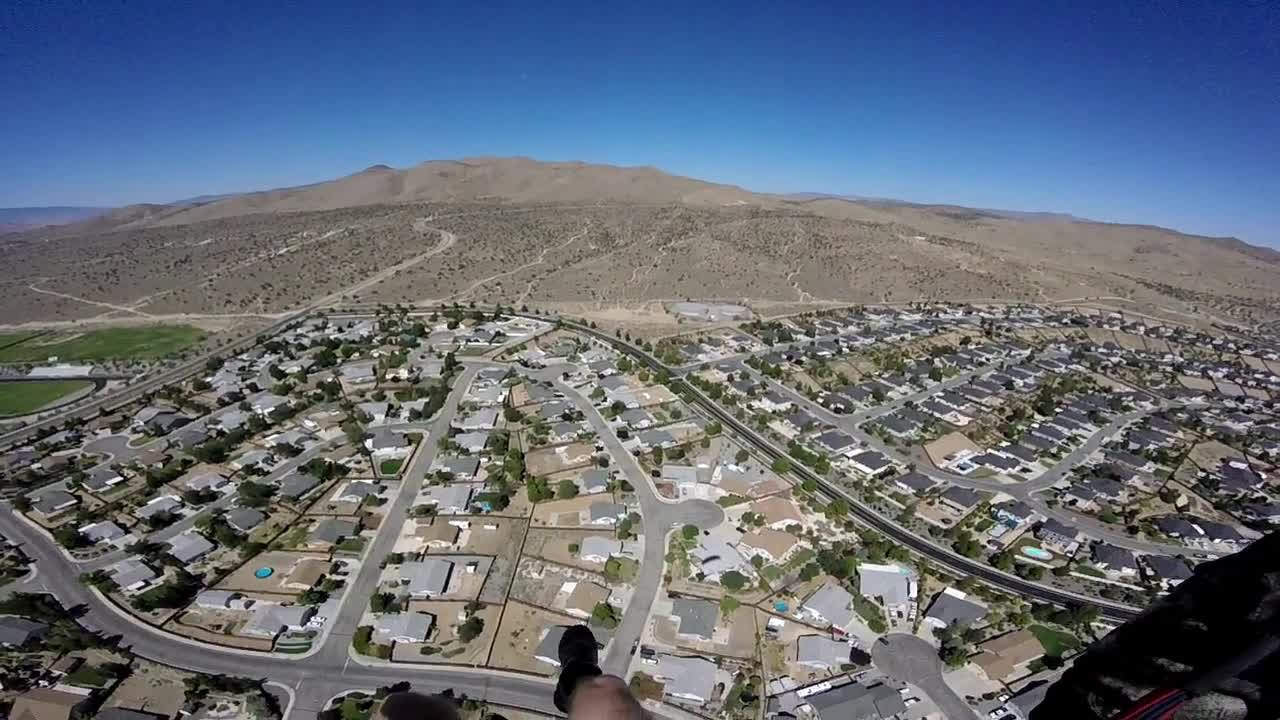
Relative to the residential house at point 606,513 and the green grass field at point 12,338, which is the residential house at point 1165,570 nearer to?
the residential house at point 606,513

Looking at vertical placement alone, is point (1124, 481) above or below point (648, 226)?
below

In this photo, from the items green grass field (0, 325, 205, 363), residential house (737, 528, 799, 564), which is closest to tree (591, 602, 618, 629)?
residential house (737, 528, 799, 564)

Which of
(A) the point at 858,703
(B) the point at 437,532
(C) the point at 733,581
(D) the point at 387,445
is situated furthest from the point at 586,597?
(D) the point at 387,445

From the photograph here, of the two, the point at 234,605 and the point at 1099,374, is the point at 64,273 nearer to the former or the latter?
the point at 234,605

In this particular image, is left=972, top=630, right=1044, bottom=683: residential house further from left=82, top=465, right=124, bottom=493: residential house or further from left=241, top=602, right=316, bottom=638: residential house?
left=82, top=465, right=124, bottom=493: residential house

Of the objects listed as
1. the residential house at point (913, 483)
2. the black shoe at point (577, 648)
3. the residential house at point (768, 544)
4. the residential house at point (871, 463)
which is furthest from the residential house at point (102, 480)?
the residential house at point (913, 483)

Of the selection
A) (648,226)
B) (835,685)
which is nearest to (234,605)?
(835,685)
